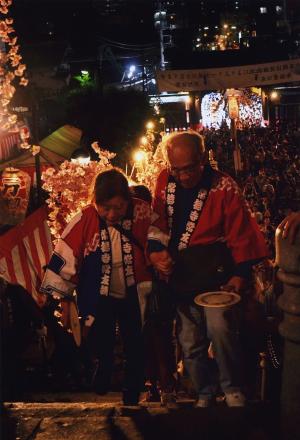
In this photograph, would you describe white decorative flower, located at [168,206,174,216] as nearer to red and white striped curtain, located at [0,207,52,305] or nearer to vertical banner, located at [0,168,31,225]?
red and white striped curtain, located at [0,207,52,305]

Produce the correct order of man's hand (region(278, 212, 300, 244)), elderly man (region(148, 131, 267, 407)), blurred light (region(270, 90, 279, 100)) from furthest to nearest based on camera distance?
blurred light (region(270, 90, 279, 100)) < elderly man (region(148, 131, 267, 407)) < man's hand (region(278, 212, 300, 244))

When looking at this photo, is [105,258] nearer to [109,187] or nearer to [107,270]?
[107,270]

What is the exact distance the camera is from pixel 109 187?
4.22m

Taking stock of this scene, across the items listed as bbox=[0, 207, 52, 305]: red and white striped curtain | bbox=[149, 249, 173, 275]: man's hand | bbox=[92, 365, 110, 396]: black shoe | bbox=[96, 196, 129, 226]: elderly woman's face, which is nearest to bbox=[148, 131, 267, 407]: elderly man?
bbox=[149, 249, 173, 275]: man's hand

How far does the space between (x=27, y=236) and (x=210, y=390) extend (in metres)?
3.42

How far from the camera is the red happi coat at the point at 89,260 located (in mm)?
4355

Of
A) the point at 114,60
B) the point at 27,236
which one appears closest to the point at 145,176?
the point at 27,236

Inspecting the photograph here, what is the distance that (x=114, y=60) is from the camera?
42.8 m

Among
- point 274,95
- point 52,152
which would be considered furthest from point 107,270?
point 274,95

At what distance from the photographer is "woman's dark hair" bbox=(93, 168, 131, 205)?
422cm

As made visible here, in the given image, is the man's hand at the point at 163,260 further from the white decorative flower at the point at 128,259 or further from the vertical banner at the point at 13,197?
the vertical banner at the point at 13,197

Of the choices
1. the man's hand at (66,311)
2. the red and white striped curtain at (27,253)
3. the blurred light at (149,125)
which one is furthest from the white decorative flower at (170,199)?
the blurred light at (149,125)

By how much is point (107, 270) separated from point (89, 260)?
0.17m

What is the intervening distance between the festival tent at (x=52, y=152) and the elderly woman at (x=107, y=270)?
24.9ft
